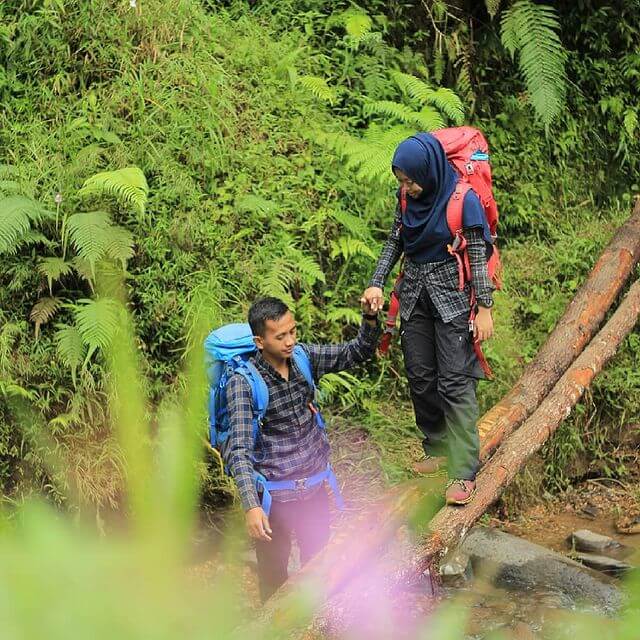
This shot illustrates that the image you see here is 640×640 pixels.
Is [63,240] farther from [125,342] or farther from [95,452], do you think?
[125,342]

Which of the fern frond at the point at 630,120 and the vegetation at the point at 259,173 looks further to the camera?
the fern frond at the point at 630,120

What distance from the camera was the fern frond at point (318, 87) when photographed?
22.7 feet

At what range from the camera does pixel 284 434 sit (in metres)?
4.06

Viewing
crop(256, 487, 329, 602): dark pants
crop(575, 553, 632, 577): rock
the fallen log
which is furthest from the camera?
crop(575, 553, 632, 577): rock

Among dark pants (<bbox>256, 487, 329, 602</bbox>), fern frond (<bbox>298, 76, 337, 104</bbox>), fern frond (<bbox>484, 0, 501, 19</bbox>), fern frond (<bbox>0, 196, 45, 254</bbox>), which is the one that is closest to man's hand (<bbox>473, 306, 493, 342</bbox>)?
dark pants (<bbox>256, 487, 329, 602</bbox>)

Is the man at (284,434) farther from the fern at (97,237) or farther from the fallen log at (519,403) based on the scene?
the fern at (97,237)

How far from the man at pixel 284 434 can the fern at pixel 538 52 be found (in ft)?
12.7

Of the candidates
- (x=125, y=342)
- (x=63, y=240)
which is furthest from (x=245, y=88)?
(x=125, y=342)

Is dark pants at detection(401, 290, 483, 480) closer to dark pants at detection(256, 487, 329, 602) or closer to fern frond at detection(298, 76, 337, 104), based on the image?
dark pants at detection(256, 487, 329, 602)

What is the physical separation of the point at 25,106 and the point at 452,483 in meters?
4.32

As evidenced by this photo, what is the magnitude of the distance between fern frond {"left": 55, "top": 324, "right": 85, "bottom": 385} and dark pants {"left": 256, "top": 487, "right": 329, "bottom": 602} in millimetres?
1838

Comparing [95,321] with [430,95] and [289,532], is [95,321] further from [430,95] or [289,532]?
[430,95]

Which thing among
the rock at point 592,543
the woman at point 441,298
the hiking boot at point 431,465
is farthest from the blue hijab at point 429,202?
the rock at point 592,543

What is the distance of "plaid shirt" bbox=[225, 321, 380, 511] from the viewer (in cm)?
385
